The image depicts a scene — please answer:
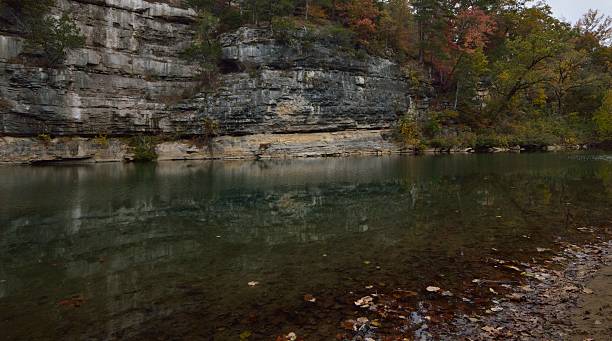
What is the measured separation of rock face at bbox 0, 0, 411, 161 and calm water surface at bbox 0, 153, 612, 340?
2127 cm

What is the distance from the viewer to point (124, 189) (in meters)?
19.7

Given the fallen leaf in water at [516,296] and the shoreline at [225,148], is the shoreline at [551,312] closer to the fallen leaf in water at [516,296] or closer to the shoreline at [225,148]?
the fallen leaf in water at [516,296]

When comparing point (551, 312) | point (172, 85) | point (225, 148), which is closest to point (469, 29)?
point (225, 148)

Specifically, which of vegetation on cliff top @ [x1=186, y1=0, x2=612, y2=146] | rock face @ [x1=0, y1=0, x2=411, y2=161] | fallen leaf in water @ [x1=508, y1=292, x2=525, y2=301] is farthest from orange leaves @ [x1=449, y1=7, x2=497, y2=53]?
fallen leaf in water @ [x1=508, y1=292, x2=525, y2=301]

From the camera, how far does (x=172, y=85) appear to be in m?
45.8

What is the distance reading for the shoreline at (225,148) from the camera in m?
36.6

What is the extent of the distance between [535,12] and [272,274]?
70426mm

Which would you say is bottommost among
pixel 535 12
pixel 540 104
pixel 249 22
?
pixel 540 104

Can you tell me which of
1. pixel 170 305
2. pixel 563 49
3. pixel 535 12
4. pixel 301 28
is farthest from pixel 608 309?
pixel 535 12

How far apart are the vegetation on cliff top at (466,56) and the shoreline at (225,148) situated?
2.78 meters

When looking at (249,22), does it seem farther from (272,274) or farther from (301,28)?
(272,274)

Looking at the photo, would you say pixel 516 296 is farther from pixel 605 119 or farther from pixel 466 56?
pixel 605 119

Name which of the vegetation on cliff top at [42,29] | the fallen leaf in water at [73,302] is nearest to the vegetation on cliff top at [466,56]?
the vegetation on cliff top at [42,29]

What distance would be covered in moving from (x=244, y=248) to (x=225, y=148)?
1386 inches
